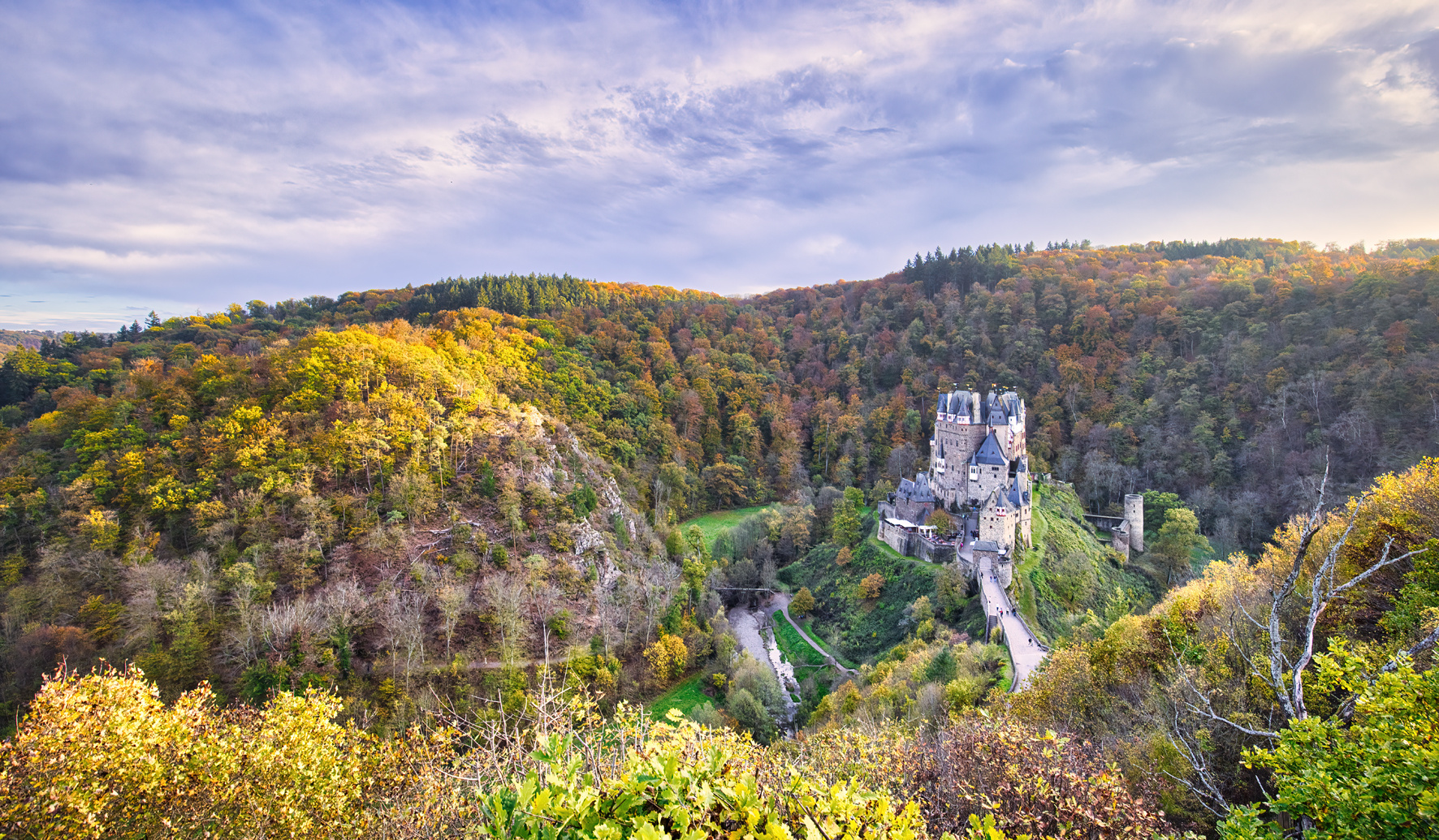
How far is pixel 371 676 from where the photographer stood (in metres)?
23.3

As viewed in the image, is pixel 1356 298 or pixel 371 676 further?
pixel 1356 298

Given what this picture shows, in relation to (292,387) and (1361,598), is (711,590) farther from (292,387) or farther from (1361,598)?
(1361,598)

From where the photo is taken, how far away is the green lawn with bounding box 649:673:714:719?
29786 mm

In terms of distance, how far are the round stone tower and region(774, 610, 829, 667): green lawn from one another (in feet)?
95.3

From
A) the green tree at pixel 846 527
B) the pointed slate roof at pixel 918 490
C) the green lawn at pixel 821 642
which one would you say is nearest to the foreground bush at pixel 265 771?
the green lawn at pixel 821 642

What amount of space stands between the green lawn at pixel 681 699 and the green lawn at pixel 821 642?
9857 mm

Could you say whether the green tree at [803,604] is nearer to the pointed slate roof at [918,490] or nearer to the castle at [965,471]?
the castle at [965,471]

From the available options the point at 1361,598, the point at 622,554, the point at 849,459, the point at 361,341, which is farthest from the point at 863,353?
the point at 1361,598

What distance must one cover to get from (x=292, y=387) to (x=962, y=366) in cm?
7238

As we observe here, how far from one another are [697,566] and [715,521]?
64.1ft

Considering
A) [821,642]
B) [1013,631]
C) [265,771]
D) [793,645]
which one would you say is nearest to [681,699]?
[793,645]

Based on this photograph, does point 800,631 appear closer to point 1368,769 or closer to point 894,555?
point 894,555

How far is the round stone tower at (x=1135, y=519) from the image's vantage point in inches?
1715

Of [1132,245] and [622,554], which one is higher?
[1132,245]
